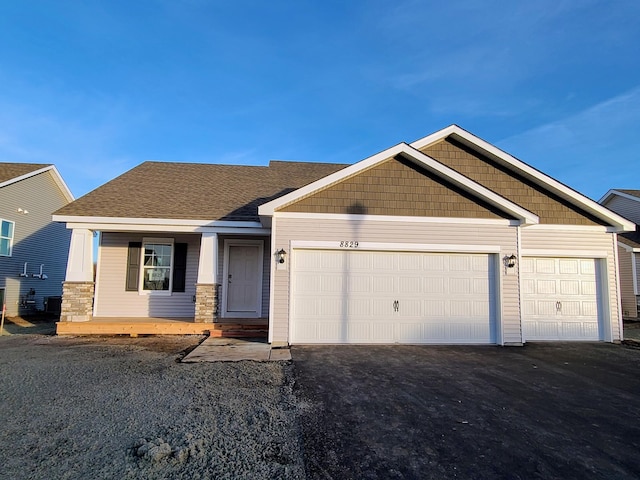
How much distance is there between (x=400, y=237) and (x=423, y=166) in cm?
182

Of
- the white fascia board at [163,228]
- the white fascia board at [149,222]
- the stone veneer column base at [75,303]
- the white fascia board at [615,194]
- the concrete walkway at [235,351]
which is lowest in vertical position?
the concrete walkway at [235,351]

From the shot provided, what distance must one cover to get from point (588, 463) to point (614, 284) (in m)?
7.83

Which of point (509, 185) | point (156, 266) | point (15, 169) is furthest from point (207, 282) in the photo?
point (15, 169)

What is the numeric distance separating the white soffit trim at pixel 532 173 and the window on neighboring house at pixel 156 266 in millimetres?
7633

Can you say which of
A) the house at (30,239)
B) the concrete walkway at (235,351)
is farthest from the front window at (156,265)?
the house at (30,239)

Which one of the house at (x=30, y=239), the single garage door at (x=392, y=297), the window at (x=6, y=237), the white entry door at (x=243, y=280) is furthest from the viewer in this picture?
A: the house at (x=30, y=239)

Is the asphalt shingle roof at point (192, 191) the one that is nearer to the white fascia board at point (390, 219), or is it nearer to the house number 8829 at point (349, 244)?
the white fascia board at point (390, 219)

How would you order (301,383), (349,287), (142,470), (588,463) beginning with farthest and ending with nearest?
(349,287) < (301,383) < (588,463) < (142,470)

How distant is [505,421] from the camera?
402cm

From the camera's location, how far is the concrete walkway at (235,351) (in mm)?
6477

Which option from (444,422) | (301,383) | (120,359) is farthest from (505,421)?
(120,359)

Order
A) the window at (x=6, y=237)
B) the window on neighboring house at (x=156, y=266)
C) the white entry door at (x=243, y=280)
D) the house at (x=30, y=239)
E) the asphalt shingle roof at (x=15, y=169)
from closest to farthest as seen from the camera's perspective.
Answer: the white entry door at (x=243, y=280), the window on neighboring house at (x=156, y=266), the window at (x=6, y=237), the house at (x=30, y=239), the asphalt shingle roof at (x=15, y=169)

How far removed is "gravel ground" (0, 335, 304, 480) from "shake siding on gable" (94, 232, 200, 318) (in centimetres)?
378

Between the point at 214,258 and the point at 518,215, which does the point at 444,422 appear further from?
the point at 214,258
